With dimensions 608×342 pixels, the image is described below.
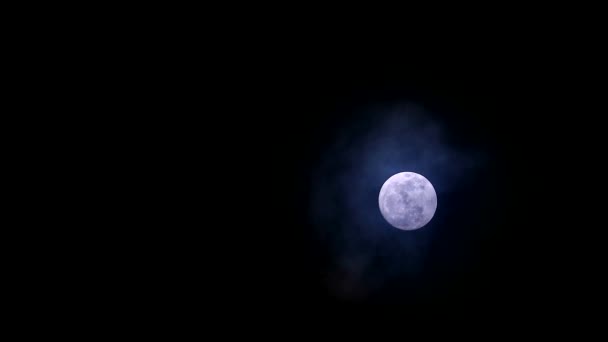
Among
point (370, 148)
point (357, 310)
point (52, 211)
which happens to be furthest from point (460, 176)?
point (52, 211)

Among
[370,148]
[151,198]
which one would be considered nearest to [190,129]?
[151,198]

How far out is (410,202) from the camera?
20.0 feet

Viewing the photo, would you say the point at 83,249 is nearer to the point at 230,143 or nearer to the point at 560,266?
the point at 230,143

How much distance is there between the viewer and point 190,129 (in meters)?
6.03

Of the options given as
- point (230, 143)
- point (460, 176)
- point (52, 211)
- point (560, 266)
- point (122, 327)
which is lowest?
point (122, 327)

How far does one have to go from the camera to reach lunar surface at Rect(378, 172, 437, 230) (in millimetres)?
6109

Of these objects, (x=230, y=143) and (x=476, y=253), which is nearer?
(x=230, y=143)

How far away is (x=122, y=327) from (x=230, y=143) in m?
3.68

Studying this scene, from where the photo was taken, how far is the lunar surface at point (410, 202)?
6.11m

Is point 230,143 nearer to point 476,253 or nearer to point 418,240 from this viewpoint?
point 418,240

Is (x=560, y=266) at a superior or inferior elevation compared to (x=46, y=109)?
inferior

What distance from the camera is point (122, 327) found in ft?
18.4

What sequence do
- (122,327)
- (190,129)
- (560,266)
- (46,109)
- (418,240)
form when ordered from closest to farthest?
(46,109)
(122,327)
(190,129)
(560,266)
(418,240)

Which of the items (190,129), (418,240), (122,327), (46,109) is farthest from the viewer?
(418,240)
